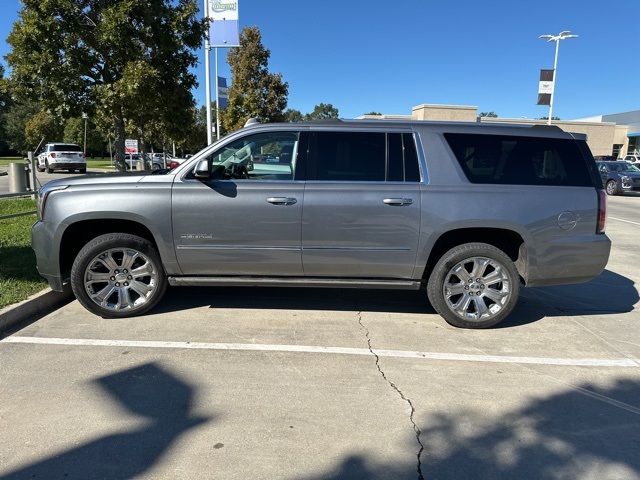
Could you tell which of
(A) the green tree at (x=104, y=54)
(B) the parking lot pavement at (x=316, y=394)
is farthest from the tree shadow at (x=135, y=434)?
(A) the green tree at (x=104, y=54)

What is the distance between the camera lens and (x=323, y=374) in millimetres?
3848

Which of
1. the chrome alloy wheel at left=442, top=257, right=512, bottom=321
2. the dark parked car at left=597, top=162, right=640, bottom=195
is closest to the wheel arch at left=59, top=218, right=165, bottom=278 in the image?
the chrome alloy wheel at left=442, top=257, right=512, bottom=321

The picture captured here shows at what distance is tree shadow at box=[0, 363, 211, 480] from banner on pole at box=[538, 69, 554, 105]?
33.3 m

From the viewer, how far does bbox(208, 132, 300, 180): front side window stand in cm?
477

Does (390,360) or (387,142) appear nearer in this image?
(390,360)

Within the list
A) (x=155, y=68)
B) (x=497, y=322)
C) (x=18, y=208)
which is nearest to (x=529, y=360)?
(x=497, y=322)

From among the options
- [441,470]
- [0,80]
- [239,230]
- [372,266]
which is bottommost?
[441,470]

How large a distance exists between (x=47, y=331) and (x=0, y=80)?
6.94 m

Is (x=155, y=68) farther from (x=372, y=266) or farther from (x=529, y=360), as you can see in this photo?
(x=529, y=360)

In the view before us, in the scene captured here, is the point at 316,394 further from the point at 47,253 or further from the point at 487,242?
the point at 47,253

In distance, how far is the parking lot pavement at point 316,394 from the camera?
2785mm

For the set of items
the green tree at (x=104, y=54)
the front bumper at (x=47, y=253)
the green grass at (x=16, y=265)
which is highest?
the green tree at (x=104, y=54)

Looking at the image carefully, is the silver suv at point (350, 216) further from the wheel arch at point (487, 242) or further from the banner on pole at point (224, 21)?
the banner on pole at point (224, 21)

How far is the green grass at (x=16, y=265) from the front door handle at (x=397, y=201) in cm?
380
